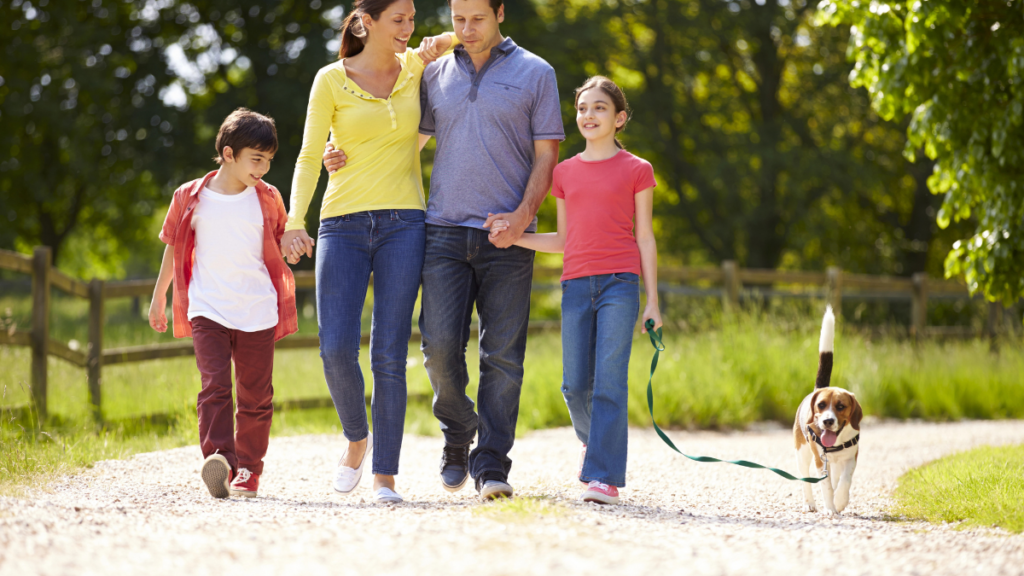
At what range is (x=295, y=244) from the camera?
12.1 feet

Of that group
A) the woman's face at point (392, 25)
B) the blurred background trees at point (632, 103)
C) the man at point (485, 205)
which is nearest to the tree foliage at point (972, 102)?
the man at point (485, 205)

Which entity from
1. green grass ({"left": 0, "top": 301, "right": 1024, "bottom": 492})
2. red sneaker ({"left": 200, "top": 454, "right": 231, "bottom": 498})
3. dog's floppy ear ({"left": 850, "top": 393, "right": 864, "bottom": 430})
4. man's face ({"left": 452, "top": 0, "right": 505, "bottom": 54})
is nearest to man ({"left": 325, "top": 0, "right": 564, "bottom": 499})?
man's face ({"left": 452, "top": 0, "right": 505, "bottom": 54})

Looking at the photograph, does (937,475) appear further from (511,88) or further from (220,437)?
(220,437)

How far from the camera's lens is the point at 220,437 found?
12.6 ft

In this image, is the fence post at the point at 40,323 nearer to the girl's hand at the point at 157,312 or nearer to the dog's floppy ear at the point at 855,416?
the girl's hand at the point at 157,312

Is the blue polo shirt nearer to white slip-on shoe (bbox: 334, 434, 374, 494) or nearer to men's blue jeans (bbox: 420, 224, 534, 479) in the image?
men's blue jeans (bbox: 420, 224, 534, 479)

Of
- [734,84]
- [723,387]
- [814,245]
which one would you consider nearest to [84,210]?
[734,84]

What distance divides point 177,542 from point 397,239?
1.53 m

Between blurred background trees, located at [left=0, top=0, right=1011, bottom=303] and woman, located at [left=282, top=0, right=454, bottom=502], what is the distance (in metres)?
14.2

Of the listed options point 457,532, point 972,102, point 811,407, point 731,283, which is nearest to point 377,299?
point 457,532

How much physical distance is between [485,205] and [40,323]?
451 cm

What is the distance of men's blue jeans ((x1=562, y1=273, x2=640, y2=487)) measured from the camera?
12.2 feet

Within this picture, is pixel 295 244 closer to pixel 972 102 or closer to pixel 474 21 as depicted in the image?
pixel 474 21

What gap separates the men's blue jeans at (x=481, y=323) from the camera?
378 centimetres
